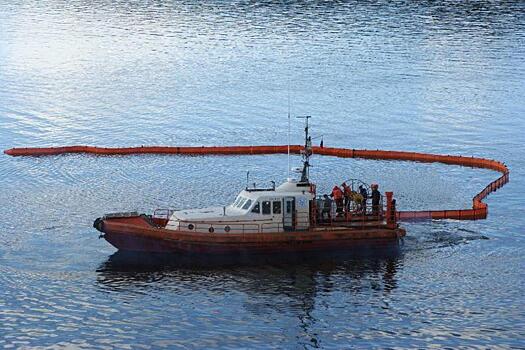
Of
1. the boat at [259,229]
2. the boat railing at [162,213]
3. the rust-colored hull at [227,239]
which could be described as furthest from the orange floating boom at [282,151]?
the rust-colored hull at [227,239]

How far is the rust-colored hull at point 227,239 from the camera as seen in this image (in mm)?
57281

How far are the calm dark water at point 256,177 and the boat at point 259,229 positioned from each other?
0.96 metres

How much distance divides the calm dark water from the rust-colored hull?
2.75 ft

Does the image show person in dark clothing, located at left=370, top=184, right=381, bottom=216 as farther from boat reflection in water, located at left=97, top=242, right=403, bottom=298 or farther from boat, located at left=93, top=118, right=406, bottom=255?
boat reflection in water, located at left=97, top=242, right=403, bottom=298

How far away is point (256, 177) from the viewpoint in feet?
261

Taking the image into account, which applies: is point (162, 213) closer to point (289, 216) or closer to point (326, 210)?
point (289, 216)

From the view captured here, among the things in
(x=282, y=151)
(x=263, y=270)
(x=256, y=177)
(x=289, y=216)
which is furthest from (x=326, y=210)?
(x=282, y=151)

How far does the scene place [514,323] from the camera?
164 feet

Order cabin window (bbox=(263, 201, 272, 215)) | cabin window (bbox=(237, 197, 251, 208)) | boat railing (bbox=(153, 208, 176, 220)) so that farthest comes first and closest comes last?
boat railing (bbox=(153, 208, 176, 220))
cabin window (bbox=(237, 197, 251, 208))
cabin window (bbox=(263, 201, 272, 215))

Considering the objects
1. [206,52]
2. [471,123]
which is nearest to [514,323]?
[471,123]

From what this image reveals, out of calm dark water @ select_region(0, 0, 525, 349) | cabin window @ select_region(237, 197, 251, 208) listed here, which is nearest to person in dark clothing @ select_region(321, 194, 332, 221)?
calm dark water @ select_region(0, 0, 525, 349)

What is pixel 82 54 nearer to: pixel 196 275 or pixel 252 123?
pixel 252 123

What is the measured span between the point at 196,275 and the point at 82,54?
10497 cm

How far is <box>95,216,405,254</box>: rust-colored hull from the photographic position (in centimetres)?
5728
